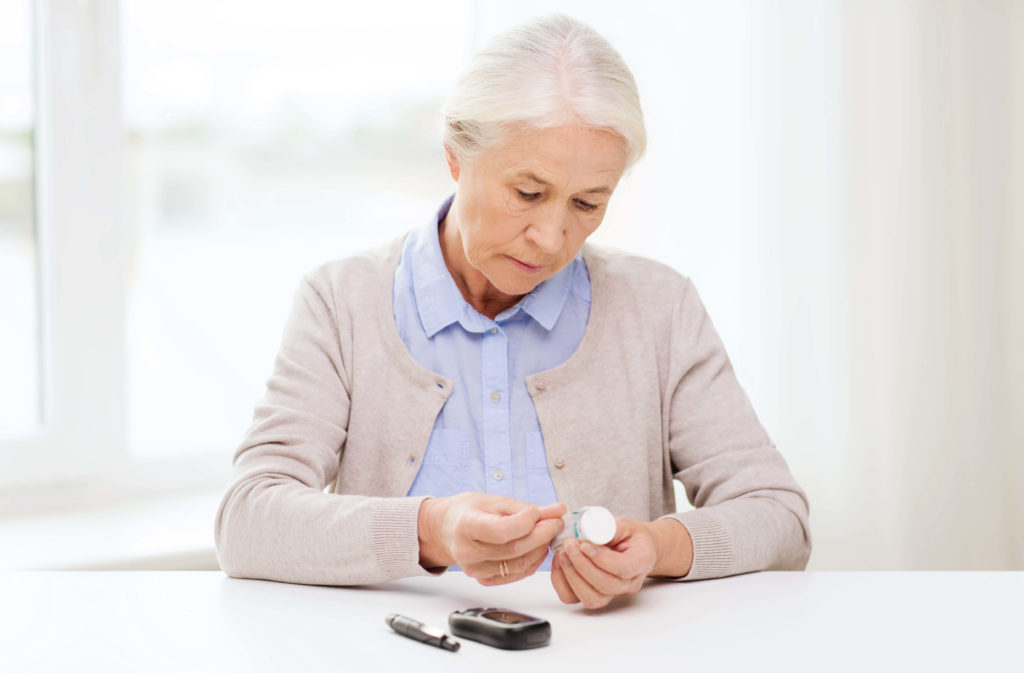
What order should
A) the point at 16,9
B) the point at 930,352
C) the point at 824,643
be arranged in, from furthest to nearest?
1. the point at 930,352
2. the point at 16,9
3. the point at 824,643

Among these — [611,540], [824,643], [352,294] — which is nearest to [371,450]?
[352,294]

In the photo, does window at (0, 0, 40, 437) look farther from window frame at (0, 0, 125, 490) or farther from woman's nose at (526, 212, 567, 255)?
woman's nose at (526, 212, 567, 255)

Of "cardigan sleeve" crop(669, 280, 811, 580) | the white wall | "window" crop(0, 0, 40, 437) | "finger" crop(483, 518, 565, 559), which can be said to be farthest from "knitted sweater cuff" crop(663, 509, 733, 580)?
"window" crop(0, 0, 40, 437)

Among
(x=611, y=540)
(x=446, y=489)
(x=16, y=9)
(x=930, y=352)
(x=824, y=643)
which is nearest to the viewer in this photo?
(x=824, y=643)

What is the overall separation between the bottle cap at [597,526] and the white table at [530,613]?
8 cm

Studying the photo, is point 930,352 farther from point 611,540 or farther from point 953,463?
point 611,540

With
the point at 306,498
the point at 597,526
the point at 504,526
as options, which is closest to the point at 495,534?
the point at 504,526

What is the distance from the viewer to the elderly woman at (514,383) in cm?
126

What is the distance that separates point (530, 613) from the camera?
1099 mm

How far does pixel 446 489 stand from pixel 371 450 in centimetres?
12

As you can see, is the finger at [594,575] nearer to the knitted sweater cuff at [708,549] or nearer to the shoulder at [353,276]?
the knitted sweater cuff at [708,549]

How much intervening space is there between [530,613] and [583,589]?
0.06m

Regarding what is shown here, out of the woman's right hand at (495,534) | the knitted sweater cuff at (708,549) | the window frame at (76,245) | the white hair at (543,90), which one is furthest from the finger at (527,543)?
the window frame at (76,245)

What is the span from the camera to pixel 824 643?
100 cm
